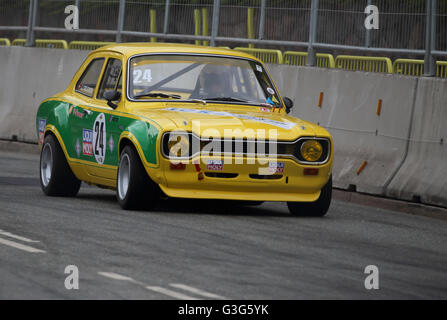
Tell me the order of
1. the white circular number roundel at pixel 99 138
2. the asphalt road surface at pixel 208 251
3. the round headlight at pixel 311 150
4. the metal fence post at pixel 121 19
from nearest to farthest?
the asphalt road surface at pixel 208 251 → the round headlight at pixel 311 150 → the white circular number roundel at pixel 99 138 → the metal fence post at pixel 121 19

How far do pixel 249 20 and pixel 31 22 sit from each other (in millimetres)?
5881

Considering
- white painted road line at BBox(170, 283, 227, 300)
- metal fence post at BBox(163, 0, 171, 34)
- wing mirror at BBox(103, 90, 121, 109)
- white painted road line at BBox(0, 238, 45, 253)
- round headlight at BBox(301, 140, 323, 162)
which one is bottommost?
white painted road line at BBox(0, 238, 45, 253)

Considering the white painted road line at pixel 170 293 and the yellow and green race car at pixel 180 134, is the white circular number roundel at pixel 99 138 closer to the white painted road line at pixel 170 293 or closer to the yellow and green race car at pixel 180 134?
the yellow and green race car at pixel 180 134

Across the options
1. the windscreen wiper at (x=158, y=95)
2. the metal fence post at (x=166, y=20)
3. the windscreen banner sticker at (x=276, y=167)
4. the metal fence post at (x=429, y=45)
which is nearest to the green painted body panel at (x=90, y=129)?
the windscreen wiper at (x=158, y=95)

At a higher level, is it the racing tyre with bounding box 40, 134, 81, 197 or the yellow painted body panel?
the yellow painted body panel

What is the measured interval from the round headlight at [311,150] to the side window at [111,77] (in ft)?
7.46

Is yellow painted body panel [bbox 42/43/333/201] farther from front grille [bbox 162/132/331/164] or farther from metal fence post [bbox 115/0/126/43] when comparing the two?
metal fence post [bbox 115/0/126/43]

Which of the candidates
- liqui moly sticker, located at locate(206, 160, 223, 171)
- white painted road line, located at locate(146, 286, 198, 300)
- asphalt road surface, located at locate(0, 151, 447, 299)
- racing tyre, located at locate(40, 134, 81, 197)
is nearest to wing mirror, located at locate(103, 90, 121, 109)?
asphalt road surface, located at locate(0, 151, 447, 299)

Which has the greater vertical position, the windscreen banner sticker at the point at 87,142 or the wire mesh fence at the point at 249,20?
the wire mesh fence at the point at 249,20

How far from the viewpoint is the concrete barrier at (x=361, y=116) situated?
49.9ft

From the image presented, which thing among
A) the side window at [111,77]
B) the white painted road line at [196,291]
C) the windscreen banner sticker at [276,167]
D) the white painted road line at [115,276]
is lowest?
the white painted road line at [115,276]

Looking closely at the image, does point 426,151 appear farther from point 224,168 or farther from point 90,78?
point 90,78

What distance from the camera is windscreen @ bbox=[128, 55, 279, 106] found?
1317cm

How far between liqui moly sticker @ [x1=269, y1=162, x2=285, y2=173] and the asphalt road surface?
501 mm
